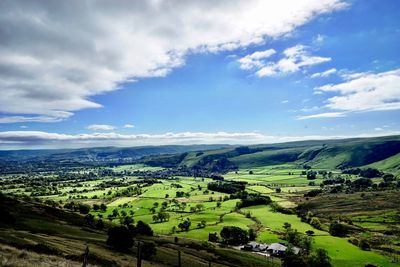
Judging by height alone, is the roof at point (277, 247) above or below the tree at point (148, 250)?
below

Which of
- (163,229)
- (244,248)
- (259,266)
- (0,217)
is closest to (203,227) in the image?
(163,229)

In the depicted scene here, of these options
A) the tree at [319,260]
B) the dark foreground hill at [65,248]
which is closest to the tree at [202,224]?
the dark foreground hill at [65,248]

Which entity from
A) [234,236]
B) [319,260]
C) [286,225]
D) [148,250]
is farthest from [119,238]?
[286,225]

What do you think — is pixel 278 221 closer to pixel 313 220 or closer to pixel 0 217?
pixel 313 220

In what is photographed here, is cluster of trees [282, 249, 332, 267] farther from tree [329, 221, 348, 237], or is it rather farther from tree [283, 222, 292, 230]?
tree [283, 222, 292, 230]

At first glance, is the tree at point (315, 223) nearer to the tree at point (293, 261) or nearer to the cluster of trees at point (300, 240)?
the cluster of trees at point (300, 240)

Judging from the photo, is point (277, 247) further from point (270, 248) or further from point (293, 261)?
point (293, 261)

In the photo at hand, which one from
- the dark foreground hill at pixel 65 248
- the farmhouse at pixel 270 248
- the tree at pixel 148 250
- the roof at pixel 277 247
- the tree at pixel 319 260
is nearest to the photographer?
the dark foreground hill at pixel 65 248

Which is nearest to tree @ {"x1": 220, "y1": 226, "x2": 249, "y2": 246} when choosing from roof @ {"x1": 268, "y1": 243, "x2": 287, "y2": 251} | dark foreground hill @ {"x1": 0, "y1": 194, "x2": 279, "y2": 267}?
roof @ {"x1": 268, "y1": 243, "x2": 287, "y2": 251}
